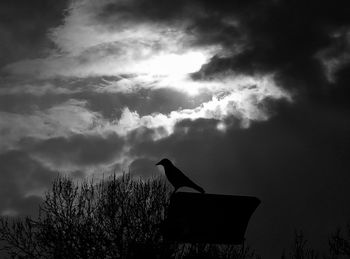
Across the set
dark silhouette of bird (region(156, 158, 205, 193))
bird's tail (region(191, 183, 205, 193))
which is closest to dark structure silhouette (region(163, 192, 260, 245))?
bird's tail (region(191, 183, 205, 193))

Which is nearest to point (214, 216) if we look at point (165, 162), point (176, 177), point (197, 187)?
point (197, 187)

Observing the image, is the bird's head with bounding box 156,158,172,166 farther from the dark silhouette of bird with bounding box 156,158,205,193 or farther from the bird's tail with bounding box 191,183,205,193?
the bird's tail with bounding box 191,183,205,193

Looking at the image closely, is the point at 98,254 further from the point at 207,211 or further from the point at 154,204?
the point at 207,211

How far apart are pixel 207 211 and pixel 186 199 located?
0.95 feet

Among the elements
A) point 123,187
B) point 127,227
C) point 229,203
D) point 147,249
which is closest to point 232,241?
point 229,203

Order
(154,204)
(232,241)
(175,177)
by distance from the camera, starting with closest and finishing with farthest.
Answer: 1. (232,241)
2. (175,177)
3. (154,204)

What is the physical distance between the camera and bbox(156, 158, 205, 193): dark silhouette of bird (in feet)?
21.0

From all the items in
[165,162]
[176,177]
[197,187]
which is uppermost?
[165,162]

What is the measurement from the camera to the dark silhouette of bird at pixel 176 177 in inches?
252

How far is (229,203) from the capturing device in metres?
4.78

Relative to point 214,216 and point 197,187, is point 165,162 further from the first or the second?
point 214,216

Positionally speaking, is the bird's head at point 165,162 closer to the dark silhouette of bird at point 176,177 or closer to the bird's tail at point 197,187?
the dark silhouette of bird at point 176,177

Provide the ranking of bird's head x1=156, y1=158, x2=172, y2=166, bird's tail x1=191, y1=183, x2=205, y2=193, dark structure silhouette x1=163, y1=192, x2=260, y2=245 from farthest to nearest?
bird's head x1=156, y1=158, x2=172, y2=166 < bird's tail x1=191, y1=183, x2=205, y2=193 < dark structure silhouette x1=163, y1=192, x2=260, y2=245

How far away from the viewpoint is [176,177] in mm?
6633
